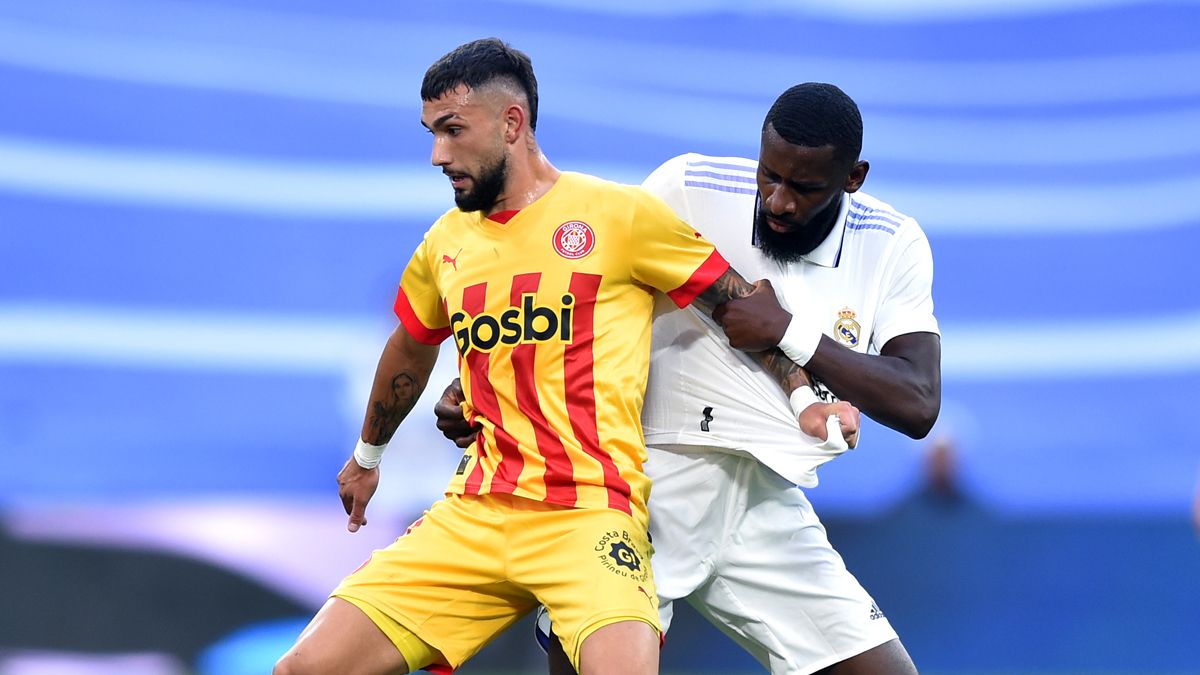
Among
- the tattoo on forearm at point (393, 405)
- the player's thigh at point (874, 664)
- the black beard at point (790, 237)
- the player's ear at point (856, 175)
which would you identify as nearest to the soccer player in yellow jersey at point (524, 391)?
the black beard at point (790, 237)

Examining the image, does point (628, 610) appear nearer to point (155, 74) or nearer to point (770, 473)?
point (770, 473)

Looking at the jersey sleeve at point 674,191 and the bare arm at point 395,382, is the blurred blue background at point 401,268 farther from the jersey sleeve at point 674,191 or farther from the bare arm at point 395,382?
the jersey sleeve at point 674,191

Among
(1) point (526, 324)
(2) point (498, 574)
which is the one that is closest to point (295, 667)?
(2) point (498, 574)

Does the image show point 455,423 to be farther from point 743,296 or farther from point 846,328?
point 846,328

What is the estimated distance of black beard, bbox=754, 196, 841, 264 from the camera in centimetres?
438

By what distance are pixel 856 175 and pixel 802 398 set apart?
0.71 meters

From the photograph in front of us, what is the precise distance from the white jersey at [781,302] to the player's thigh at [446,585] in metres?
0.67

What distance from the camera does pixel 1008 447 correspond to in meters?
9.52

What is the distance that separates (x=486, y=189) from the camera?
163 inches

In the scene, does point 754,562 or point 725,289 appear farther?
point 754,562

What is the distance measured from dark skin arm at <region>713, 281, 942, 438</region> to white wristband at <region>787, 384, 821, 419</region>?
0.06 meters

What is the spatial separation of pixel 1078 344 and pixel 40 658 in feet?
21.6

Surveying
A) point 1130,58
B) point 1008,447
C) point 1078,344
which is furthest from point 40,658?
point 1130,58

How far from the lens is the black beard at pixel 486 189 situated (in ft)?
13.5
